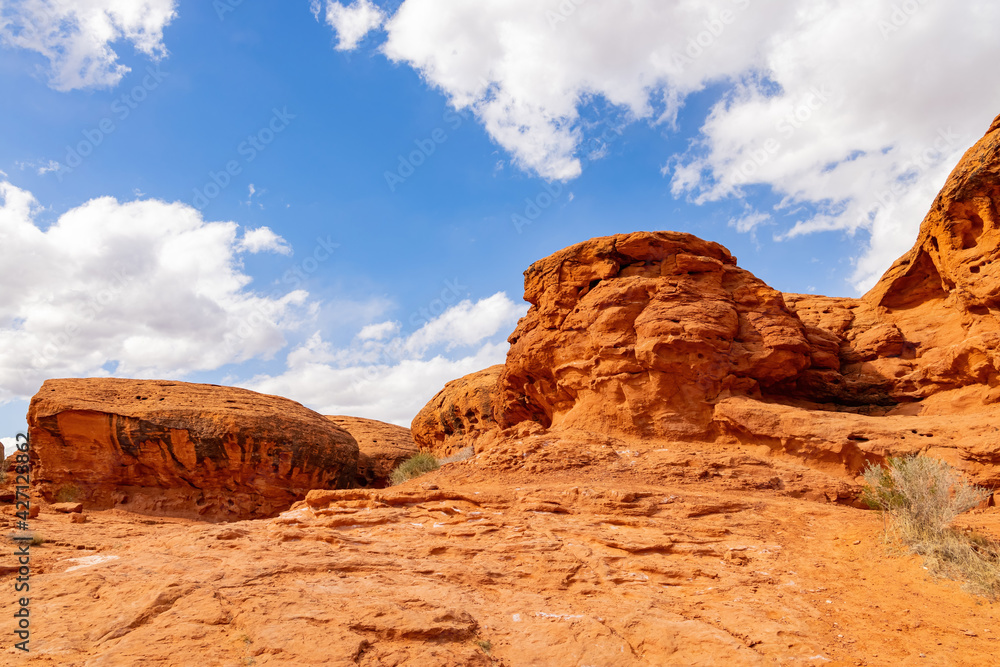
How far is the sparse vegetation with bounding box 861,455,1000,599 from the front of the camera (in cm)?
648

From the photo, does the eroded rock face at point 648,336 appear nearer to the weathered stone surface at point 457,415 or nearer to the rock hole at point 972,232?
the rock hole at point 972,232

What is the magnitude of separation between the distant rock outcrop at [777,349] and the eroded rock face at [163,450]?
33.9ft

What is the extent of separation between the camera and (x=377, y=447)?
29047mm

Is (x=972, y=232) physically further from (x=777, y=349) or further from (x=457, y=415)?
(x=457, y=415)

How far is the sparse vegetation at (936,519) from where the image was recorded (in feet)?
21.3

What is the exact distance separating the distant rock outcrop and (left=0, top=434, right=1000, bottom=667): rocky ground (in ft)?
6.48

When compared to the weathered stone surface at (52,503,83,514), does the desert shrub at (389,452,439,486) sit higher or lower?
higher

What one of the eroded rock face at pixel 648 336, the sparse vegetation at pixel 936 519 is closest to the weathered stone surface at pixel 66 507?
the eroded rock face at pixel 648 336

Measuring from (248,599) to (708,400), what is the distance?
1009 cm

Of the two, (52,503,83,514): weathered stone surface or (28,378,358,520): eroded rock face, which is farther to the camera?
(28,378,358,520): eroded rock face

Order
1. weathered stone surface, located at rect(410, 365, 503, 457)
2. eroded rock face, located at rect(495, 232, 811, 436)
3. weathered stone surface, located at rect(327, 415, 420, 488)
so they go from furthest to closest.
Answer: weathered stone surface, located at rect(327, 415, 420, 488), weathered stone surface, located at rect(410, 365, 503, 457), eroded rock face, located at rect(495, 232, 811, 436)

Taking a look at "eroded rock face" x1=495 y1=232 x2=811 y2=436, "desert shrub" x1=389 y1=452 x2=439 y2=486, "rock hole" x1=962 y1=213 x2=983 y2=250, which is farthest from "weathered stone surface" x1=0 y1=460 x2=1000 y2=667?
"desert shrub" x1=389 y1=452 x2=439 y2=486

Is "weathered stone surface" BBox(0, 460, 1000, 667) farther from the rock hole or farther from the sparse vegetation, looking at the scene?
the rock hole

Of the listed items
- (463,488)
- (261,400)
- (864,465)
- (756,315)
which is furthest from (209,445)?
(864,465)
